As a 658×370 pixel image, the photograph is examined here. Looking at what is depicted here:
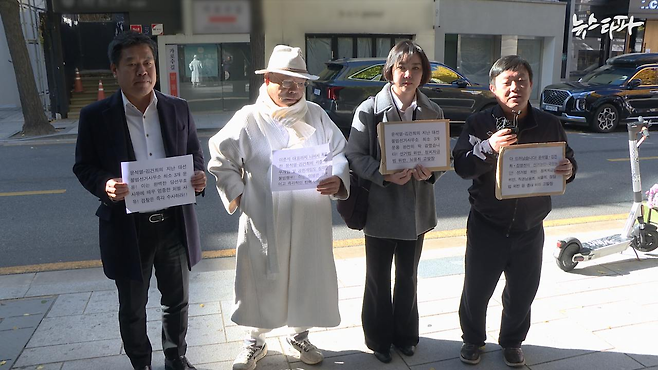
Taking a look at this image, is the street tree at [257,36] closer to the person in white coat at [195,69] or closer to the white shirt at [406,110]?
the person in white coat at [195,69]

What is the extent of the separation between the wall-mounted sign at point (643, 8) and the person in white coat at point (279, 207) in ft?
75.9

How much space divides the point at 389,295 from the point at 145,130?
1647mm

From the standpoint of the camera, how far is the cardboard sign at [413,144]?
9.27 feet

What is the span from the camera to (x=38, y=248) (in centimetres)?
542

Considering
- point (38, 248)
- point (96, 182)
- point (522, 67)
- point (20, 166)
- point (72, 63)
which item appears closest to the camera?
point (96, 182)

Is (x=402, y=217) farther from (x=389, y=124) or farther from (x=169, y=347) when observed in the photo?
(x=169, y=347)

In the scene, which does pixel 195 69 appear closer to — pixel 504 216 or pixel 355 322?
pixel 355 322

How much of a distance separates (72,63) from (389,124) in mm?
17867

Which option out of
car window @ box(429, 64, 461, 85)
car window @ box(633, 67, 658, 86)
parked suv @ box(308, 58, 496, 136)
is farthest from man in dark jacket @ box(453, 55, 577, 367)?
car window @ box(633, 67, 658, 86)

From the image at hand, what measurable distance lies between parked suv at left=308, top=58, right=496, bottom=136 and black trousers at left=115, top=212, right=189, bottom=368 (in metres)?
8.42

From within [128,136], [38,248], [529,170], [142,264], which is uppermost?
[128,136]

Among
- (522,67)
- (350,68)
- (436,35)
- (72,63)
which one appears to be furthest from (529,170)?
(72,63)

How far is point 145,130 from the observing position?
275 cm

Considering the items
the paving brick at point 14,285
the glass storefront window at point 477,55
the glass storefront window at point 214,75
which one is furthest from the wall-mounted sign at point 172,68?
the paving brick at point 14,285
